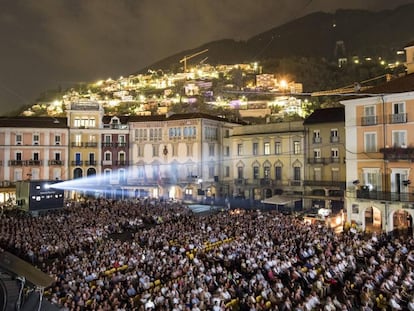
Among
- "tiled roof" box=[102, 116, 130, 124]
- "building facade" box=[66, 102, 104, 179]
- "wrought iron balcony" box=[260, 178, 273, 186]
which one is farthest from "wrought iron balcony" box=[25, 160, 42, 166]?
"wrought iron balcony" box=[260, 178, 273, 186]

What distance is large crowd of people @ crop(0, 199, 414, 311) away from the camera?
13.3 m

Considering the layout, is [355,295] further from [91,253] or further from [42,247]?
[42,247]

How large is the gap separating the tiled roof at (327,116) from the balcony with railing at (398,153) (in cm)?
1155

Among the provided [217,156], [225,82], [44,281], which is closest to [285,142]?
[217,156]

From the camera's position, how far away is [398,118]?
89.8 feet

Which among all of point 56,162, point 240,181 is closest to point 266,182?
point 240,181

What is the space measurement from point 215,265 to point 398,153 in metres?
17.0

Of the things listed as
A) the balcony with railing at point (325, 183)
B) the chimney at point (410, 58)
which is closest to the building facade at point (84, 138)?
the balcony with railing at point (325, 183)

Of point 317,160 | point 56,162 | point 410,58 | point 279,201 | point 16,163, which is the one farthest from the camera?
point 56,162

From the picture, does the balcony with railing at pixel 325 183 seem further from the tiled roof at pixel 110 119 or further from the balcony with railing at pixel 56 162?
the balcony with railing at pixel 56 162

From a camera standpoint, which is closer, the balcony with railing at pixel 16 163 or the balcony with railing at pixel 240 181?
the balcony with railing at pixel 16 163

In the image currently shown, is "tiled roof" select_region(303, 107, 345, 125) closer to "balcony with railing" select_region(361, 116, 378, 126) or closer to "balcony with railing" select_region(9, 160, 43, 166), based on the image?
"balcony with railing" select_region(361, 116, 378, 126)

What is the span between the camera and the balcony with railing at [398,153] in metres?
26.2

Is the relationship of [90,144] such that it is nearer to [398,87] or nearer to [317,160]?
[317,160]
